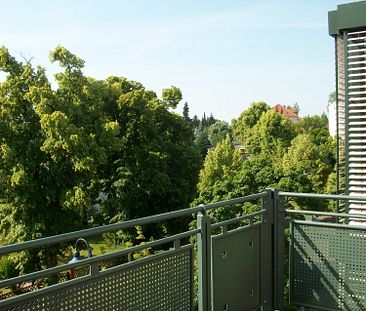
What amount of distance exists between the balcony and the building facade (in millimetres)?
2941

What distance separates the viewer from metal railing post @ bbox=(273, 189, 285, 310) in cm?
511

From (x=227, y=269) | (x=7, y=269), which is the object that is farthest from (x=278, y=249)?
(x=7, y=269)

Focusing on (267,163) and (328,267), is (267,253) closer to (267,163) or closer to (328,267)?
(328,267)

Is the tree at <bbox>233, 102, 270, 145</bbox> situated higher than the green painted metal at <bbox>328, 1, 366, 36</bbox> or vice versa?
the tree at <bbox>233, 102, 270, 145</bbox>

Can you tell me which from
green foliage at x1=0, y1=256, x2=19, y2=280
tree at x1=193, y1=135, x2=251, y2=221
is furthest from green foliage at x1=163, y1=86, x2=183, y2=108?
green foliage at x1=0, y1=256, x2=19, y2=280

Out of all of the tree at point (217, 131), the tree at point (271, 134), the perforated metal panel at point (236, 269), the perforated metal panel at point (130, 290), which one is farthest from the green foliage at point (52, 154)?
the tree at point (217, 131)

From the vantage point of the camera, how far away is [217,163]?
28.2m

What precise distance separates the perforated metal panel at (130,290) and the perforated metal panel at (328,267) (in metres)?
1.61

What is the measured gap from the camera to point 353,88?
7777 mm

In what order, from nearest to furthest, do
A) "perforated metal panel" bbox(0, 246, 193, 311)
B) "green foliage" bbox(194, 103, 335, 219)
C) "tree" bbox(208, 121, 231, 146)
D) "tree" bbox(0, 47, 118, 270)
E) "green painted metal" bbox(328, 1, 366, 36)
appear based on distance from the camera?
"perforated metal panel" bbox(0, 246, 193, 311) < "green painted metal" bbox(328, 1, 366, 36) < "green foliage" bbox(194, 103, 335, 219) < "tree" bbox(0, 47, 118, 270) < "tree" bbox(208, 121, 231, 146)

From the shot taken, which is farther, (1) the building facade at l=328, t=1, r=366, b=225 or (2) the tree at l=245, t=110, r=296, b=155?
(2) the tree at l=245, t=110, r=296, b=155

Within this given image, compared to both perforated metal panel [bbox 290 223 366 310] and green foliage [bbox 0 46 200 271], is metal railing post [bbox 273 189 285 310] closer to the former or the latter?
perforated metal panel [bbox 290 223 366 310]

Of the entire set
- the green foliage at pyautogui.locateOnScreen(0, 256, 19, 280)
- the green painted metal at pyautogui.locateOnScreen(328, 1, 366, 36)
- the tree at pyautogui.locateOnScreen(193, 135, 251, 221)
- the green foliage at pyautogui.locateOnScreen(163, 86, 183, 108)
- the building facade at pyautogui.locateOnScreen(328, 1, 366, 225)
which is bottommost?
the green foliage at pyautogui.locateOnScreen(0, 256, 19, 280)

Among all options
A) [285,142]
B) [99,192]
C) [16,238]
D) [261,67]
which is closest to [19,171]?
[16,238]
